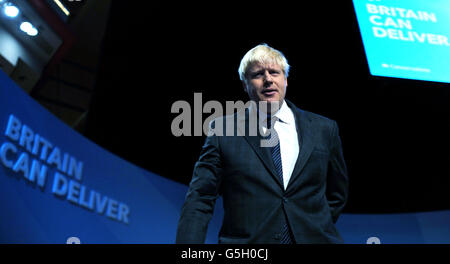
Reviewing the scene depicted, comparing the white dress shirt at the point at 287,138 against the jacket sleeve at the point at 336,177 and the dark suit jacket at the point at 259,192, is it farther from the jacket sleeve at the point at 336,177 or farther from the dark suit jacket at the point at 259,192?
the jacket sleeve at the point at 336,177

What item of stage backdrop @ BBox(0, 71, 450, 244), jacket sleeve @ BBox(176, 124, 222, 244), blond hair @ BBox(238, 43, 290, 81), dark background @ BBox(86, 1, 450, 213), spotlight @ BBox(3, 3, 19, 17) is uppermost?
spotlight @ BBox(3, 3, 19, 17)

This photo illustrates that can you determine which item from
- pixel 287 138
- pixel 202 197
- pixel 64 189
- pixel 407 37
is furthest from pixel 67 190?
pixel 407 37

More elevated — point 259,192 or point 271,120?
point 271,120

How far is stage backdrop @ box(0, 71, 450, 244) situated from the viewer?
3.07 m

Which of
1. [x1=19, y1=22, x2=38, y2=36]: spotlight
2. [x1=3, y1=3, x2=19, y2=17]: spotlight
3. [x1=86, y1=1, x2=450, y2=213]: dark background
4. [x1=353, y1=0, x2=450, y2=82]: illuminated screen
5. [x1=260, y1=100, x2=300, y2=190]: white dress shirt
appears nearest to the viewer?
[x1=260, y1=100, x2=300, y2=190]: white dress shirt

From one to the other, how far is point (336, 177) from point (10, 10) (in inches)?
203

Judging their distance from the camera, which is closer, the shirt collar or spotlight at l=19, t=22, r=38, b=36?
the shirt collar

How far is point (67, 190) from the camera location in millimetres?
3617

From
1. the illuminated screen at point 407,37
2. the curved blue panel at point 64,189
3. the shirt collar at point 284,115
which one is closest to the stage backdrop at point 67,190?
the curved blue panel at point 64,189

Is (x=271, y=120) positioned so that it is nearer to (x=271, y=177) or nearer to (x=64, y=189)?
(x=271, y=177)

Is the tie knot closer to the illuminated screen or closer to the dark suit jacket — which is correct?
the dark suit jacket

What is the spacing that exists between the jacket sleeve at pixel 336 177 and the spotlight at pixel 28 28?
5.29m

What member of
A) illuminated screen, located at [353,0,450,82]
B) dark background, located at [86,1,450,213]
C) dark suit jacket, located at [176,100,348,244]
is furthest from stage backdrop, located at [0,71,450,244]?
illuminated screen, located at [353,0,450,82]

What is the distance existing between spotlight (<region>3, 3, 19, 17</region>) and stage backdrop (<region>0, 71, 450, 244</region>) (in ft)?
7.39
